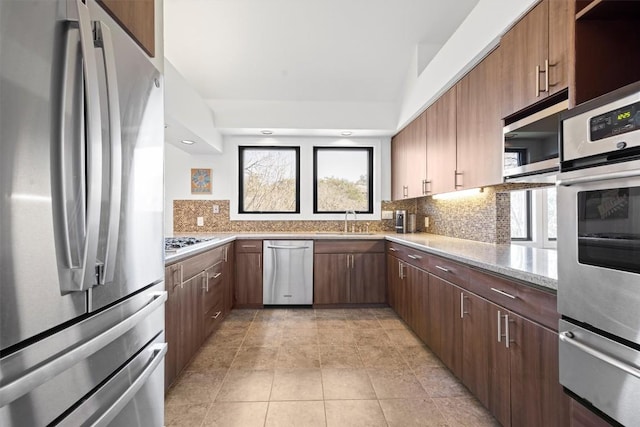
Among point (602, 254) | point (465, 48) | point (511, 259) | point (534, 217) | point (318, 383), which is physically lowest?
point (318, 383)

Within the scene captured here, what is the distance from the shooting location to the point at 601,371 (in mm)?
1041

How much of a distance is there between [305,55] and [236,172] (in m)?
1.79

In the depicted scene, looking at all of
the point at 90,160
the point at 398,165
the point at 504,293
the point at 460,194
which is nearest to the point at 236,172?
the point at 398,165

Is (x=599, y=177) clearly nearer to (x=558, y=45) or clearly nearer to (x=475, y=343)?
(x=558, y=45)

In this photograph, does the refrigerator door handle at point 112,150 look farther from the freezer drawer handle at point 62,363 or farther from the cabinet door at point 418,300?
the cabinet door at point 418,300

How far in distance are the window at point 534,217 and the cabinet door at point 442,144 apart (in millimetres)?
504

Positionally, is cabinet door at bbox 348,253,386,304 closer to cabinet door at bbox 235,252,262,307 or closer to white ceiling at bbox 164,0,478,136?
cabinet door at bbox 235,252,262,307

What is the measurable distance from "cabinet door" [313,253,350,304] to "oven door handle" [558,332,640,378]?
2.97 metres

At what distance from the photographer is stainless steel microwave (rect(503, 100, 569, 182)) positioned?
171 cm

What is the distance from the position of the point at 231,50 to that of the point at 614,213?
3615 millimetres

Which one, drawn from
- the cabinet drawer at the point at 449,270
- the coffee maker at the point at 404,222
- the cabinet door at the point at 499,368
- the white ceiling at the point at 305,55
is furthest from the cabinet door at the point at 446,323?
the white ceiling at the point at 305,55

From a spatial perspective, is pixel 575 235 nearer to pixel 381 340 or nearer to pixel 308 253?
pixel 381 340

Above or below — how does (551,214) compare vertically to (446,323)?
above

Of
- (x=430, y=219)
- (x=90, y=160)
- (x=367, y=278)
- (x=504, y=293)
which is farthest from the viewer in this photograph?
(x=430, y=219)
